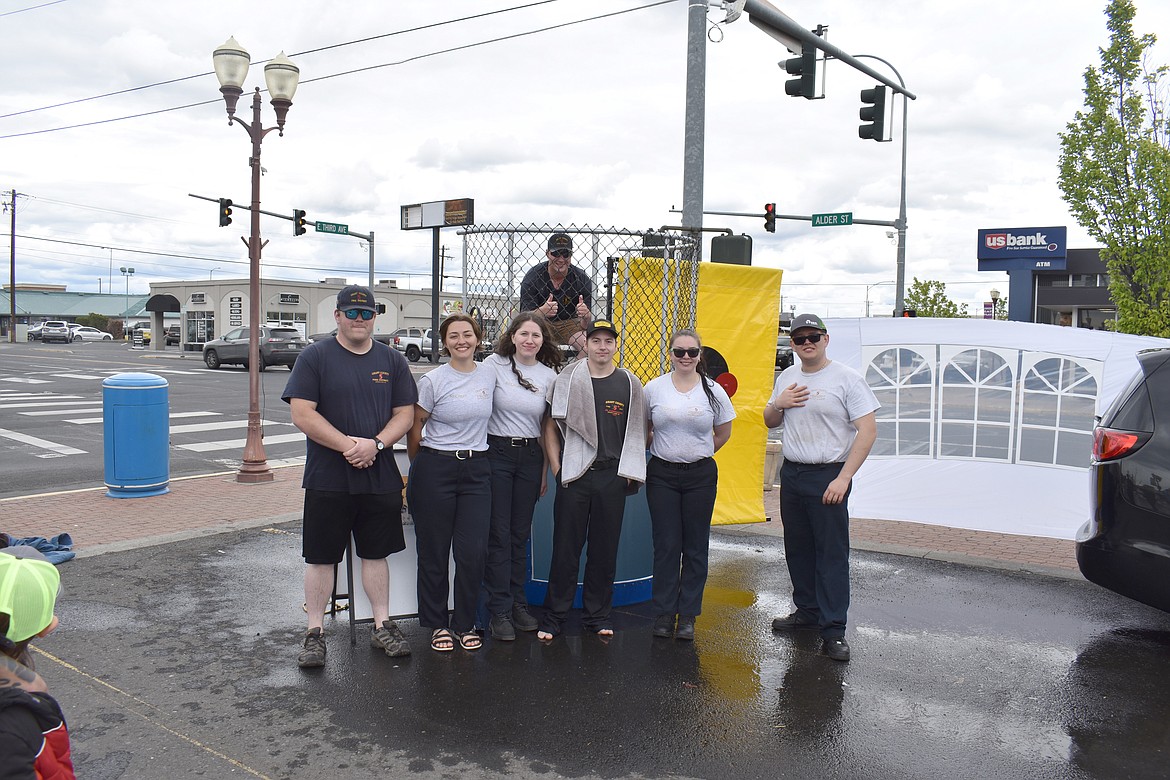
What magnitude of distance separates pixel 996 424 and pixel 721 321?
2802mm

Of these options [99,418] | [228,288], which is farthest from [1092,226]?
[228,288]

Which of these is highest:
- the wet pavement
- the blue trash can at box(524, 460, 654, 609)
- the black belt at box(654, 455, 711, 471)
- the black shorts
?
the black belt at box(654, 455, 711, 471)

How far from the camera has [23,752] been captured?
199 cm

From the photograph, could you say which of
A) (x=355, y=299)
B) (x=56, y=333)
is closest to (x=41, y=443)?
(x=355, y=299)

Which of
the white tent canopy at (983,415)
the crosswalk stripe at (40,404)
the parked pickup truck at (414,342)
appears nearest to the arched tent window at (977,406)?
the white tent canopy at (983,415)

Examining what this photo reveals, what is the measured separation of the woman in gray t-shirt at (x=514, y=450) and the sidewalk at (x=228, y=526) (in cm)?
333

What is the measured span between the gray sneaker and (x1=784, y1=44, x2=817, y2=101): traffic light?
8.69 m

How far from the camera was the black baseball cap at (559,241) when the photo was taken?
18.8 feet

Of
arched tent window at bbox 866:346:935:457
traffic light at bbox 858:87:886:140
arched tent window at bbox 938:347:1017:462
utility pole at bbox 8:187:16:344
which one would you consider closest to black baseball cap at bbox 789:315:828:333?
arched tent window at bbox 866:346:935:457

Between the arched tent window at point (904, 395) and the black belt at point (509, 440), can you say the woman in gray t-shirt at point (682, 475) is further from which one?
the arched tent window at point (904, 395)

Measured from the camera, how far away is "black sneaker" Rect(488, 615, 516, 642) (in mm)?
4973

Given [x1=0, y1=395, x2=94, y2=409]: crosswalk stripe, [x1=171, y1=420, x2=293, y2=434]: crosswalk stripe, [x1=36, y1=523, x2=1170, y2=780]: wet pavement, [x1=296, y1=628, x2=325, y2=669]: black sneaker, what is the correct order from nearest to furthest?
[x1=36, y1=523, x2=1170, y2=780]: wet pavement < [x1=296, y1=628, x2=325, y2=669]: black sneaker < [x1=171, y1=420, x2=293, y2=434]: crosswalk stripe < [x1=0, y1=395, x2=94, y2=409]: crosswalk stripe

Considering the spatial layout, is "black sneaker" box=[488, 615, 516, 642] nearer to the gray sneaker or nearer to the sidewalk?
the gray sneaker

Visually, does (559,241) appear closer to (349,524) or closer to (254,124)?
(349,524)
